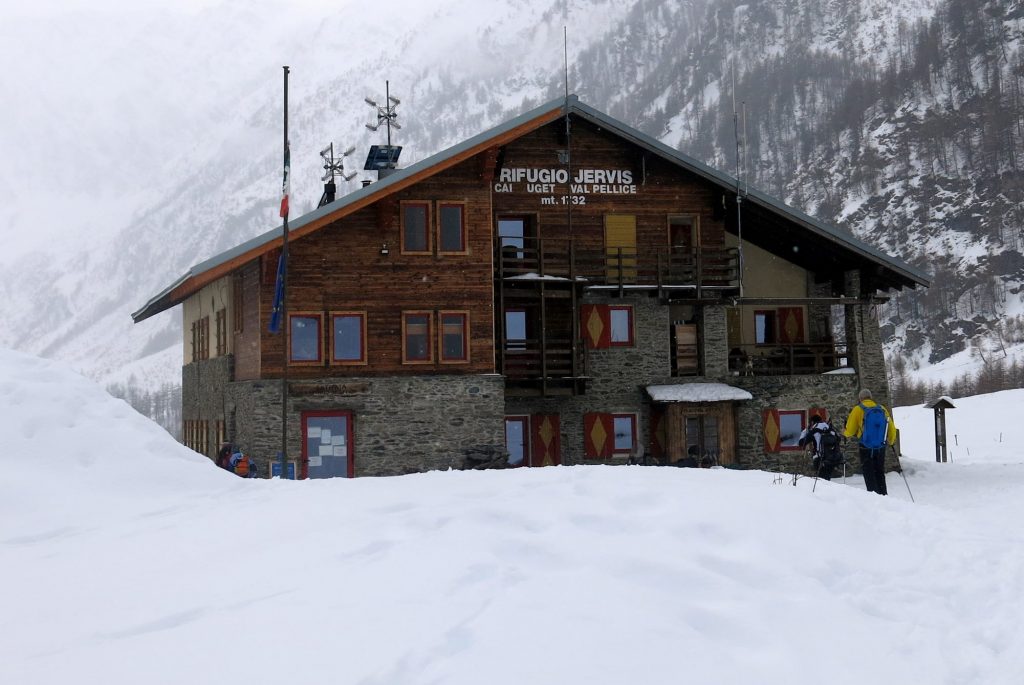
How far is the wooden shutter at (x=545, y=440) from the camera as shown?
25719mm

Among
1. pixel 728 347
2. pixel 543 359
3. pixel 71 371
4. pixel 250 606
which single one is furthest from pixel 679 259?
pixel 250 606

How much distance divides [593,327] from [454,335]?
4443mm

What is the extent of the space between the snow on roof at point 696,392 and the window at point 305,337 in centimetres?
839

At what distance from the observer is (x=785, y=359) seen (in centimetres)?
2838

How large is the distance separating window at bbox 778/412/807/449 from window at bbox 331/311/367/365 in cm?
1103

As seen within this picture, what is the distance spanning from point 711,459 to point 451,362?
6730 mm

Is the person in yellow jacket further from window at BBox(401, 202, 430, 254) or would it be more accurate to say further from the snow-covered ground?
window at BBox(401, 202, 430, 254)

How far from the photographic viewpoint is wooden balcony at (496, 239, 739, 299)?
25.6 metres

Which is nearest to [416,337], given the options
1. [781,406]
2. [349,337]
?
[349,337]

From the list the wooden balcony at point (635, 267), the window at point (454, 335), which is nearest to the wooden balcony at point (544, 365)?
the window at point (454, 335)

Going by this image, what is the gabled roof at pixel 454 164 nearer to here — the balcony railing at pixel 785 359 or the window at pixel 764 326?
the balcony railing at pixel 785 359

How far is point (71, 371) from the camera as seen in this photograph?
1163 centimetres

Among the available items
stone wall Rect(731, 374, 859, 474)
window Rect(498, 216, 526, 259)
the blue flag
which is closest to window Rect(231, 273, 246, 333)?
the blue flag

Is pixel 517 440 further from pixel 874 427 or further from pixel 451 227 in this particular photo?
pixel 874 427
